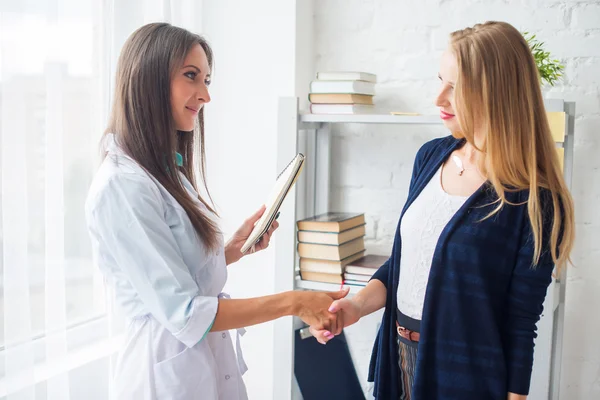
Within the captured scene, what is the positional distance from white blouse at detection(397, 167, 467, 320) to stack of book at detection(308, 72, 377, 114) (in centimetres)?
57

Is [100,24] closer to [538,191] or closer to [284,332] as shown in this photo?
[284,332]

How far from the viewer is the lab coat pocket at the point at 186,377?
4.91 feet

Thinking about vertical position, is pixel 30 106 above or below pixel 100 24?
below

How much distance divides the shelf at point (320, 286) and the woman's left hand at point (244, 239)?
0.36 metres

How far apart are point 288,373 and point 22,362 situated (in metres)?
0.86

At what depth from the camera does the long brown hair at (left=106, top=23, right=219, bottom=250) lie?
1.51 metres

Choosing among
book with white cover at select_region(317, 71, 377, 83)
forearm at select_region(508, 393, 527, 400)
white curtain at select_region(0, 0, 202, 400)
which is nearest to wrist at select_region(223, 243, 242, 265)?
white curtain at select_region(0, 0, 202, 400)

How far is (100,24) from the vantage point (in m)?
2.01

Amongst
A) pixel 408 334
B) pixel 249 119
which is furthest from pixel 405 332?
pixel 249 119

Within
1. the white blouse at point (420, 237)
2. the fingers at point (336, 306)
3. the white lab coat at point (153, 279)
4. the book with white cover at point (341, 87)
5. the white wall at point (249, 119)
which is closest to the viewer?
the white lab coat at point (153, 279)

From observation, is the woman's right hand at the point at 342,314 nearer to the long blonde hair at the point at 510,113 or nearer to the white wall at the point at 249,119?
the long blonde hair at the point at 510,113

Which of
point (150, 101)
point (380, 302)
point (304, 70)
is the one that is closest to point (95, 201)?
point (150, 101)

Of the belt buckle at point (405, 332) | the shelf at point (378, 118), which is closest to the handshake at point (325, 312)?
the belt buckle at point (405, 332)

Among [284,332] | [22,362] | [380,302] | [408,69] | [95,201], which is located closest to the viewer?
[95,201]
